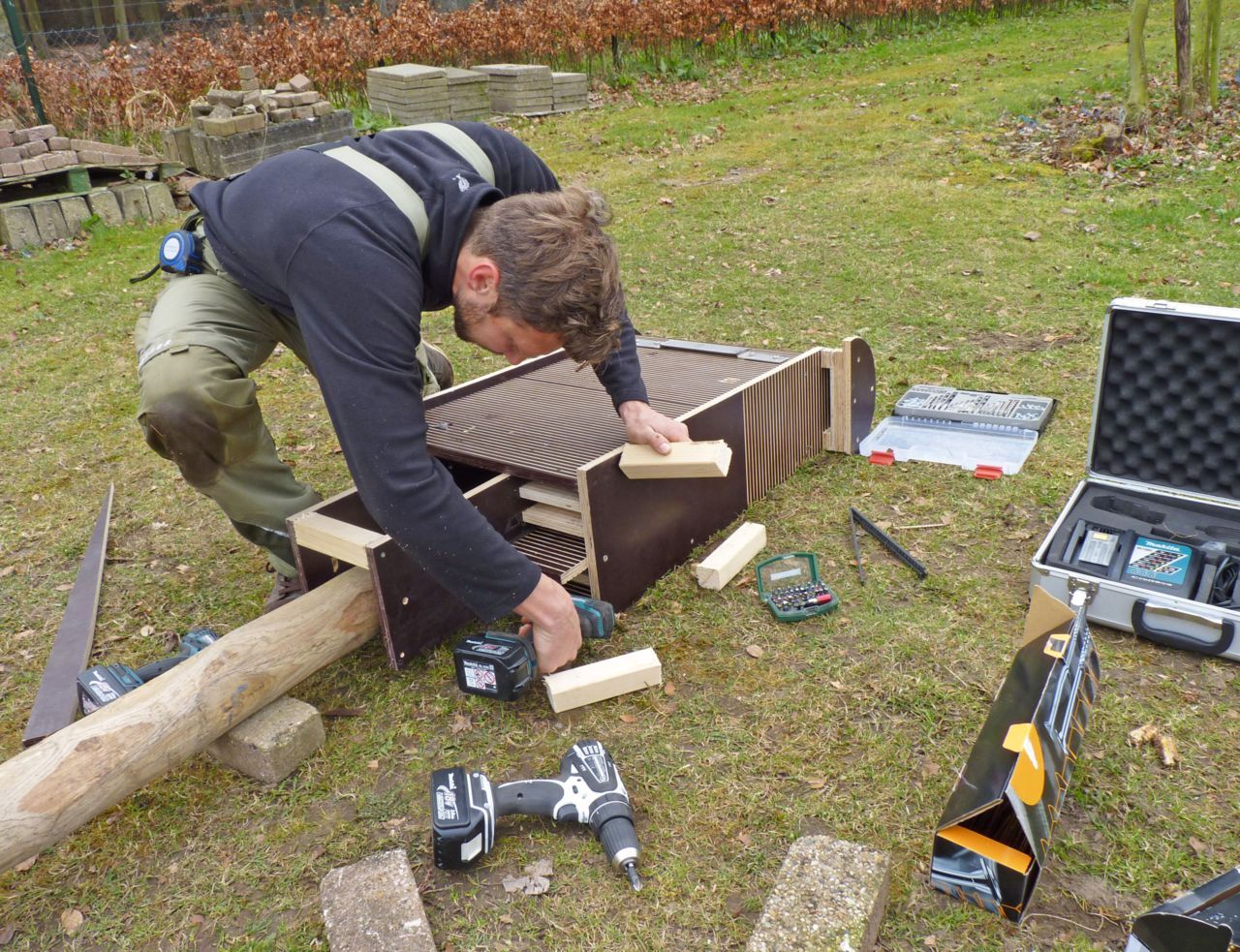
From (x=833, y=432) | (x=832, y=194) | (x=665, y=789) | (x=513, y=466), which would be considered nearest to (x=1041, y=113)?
(x=832, y=194)

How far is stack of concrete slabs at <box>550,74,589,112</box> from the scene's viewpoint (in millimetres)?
12070

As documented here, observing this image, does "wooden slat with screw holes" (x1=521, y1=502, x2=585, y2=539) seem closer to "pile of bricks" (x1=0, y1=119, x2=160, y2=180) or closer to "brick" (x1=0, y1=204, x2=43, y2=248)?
"brick" (x1=0, y1=204, x2=43, y2=248)

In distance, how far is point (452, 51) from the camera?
1318 centimetres

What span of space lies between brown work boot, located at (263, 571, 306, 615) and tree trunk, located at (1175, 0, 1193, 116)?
9255 mm

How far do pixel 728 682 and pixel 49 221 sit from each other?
319 inches

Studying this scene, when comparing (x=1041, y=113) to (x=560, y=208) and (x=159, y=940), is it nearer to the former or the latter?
(x=560, y=208)

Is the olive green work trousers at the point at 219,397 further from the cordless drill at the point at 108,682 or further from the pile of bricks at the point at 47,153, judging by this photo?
the pile of bricks at the point at 47,153

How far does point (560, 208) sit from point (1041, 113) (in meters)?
9.44

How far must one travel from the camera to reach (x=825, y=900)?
6.37ft

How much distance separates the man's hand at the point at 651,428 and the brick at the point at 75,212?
7414mm

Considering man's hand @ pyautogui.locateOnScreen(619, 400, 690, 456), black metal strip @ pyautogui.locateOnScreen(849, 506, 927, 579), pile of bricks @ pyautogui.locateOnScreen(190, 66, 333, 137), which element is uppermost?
pile of bricks @ pyautogui.locateOnScreen(190, 66, 333, 137)

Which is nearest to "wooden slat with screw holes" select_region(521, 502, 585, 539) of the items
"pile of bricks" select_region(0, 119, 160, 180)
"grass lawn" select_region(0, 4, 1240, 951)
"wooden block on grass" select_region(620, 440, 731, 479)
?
"wooden block on grass" select_region(620, 440, 731, 479)

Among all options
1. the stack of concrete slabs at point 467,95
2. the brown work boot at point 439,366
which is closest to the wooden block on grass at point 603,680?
the brown work boot at point 439,366

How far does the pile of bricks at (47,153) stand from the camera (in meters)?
7.83
